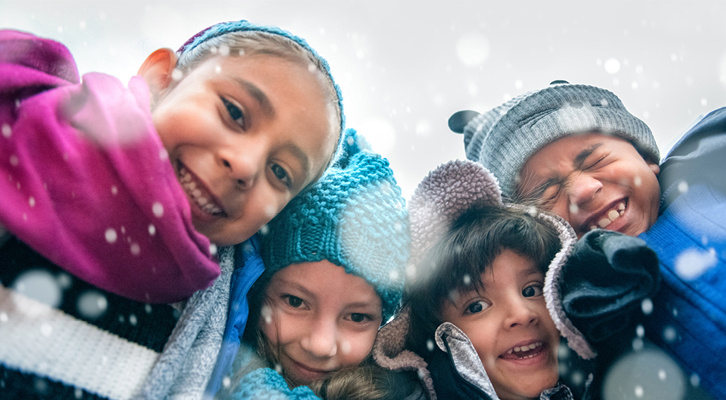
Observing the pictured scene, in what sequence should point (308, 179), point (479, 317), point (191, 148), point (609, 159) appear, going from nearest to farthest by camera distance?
point (191, 148)
point (308, 179)
point (479, 317)
point (609, 159)

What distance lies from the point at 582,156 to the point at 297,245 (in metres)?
1.26

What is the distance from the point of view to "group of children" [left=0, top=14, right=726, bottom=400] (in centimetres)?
80

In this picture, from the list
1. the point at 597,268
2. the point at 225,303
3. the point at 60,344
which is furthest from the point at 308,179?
the point at 597,268

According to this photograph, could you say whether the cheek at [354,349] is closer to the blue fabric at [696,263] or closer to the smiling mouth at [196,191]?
the smiling mouth at [196,191]

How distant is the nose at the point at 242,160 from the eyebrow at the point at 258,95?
0.32ft

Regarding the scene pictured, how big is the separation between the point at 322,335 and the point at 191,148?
68 centimetres

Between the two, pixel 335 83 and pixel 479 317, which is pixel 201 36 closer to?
pixel 335 83

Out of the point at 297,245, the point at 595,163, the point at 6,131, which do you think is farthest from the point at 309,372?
the point at 595,163

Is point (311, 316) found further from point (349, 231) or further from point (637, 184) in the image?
point (637, 184)

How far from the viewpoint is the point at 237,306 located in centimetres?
114

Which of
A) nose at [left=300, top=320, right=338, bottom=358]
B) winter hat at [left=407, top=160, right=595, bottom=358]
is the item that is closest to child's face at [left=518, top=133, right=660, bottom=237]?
winter hat at [left=407, top=160, right=595, bottom=358]

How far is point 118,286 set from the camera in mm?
834

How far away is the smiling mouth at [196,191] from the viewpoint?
0.98 metres

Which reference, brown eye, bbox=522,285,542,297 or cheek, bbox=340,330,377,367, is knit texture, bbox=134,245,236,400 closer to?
cheek, bbox=340,330,377,367
